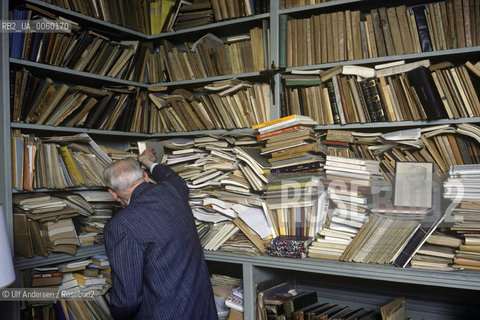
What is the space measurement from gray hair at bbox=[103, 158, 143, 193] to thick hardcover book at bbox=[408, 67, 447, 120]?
1619 millimetres

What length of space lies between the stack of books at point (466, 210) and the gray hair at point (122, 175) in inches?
63.9

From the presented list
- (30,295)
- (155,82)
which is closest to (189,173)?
(155,82)

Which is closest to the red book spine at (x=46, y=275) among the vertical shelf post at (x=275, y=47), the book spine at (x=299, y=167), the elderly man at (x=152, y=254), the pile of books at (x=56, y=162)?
the pile of books at (x=56, y=162)

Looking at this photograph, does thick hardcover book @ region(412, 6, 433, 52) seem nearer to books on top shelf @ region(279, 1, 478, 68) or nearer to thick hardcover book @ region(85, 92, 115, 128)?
books on top shelf @ region(279, 1, 478, 68)

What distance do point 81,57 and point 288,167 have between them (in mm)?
1593

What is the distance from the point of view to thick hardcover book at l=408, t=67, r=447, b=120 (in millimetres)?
2373

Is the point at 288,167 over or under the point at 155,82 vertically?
under

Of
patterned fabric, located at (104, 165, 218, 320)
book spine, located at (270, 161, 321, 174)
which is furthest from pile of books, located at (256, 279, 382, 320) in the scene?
book spine, located at (270, 161, 321, 174)

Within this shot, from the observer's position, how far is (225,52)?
308cm

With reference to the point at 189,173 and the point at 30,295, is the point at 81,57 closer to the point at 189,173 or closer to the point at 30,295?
the point at 189,173

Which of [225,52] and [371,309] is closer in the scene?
[371,309]

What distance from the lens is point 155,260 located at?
2.11 m

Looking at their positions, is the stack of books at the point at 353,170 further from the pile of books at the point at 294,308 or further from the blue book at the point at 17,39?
the blue book at the point at 17,39

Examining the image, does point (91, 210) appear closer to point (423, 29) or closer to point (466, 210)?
point (466, 210)
